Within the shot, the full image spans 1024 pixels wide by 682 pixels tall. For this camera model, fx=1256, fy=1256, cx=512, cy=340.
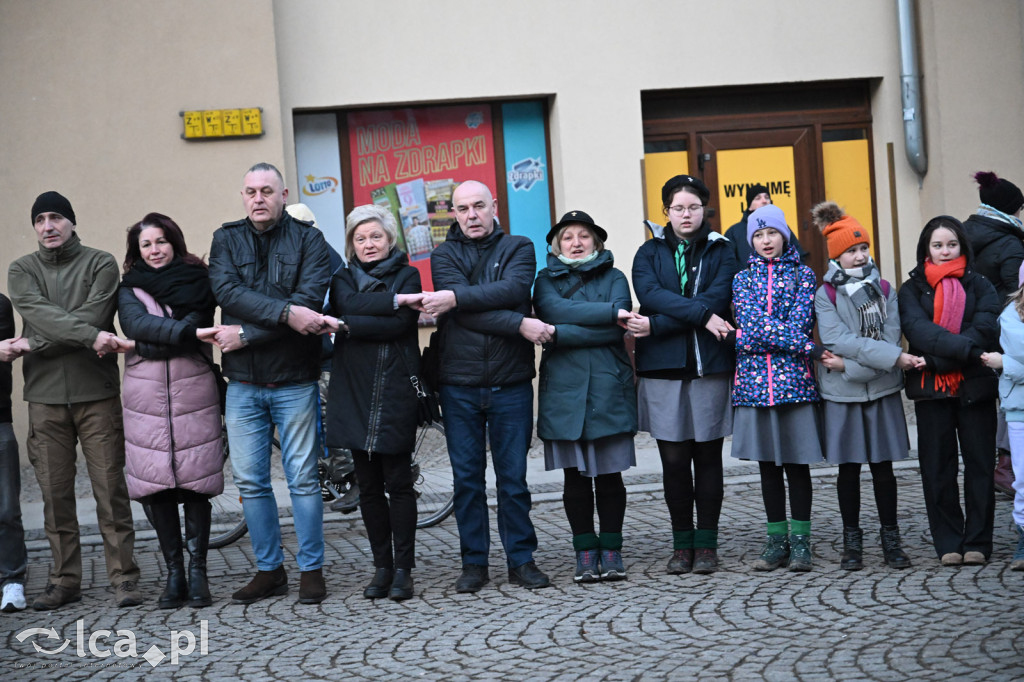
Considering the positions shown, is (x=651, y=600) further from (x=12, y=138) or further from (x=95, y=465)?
(x=12, y=138)

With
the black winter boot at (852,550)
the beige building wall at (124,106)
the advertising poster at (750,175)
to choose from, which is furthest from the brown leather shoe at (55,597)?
the advertising poster at (750,175)

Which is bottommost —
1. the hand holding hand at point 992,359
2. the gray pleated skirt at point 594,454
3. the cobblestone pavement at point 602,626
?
the cobblestone pavement at point 602,626

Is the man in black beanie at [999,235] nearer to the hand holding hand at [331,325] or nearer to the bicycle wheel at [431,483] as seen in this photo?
the bicycle wheel at [431,483]

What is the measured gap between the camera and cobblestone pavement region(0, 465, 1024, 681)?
477cm

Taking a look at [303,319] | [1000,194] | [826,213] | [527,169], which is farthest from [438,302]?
[527,169]

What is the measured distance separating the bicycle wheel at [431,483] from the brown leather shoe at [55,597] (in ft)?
7.21

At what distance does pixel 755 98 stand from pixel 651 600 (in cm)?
754

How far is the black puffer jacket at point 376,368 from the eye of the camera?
6.15m

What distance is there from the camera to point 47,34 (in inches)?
420

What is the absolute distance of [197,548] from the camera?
252 inches

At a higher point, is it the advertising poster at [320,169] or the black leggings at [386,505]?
the advertising poster at [320,169]

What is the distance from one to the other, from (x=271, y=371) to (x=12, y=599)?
1787 mm

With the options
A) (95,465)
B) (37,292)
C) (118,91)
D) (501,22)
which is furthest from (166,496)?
(501,22)

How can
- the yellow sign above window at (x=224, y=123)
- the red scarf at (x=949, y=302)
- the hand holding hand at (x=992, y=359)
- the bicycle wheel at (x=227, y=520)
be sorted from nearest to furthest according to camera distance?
1. the hand holding hand at (x=992, y=359)
2. the red scarf at (x=949, y=302)
3. the bicycle wheel at (x=227, y=520)
4. the yellow sign above window at (x=224, y=123)
